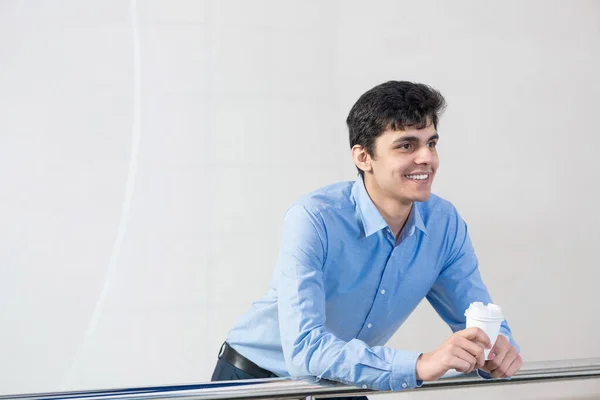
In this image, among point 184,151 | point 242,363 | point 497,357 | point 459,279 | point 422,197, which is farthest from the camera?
point 184,151

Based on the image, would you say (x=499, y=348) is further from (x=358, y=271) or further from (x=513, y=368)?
(x=358, y=271)

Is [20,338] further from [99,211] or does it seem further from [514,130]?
[514,130]

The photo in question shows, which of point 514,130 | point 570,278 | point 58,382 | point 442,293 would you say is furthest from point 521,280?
point 58,382

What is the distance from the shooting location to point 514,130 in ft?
9.26

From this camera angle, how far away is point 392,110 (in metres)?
1.45

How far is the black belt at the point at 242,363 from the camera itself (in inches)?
62.9

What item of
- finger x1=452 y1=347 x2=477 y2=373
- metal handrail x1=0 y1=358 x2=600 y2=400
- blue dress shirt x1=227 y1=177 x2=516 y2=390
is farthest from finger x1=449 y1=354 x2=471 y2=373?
blue dress shirt x1=227 y1=177 x2=516 y2=390

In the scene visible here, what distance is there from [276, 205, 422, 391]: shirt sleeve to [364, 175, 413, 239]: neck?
158 mm

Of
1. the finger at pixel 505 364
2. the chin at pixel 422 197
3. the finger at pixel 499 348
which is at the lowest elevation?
the finger at pixel 505 364

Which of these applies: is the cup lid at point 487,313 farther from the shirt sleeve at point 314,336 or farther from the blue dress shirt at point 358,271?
the blue dress shirt at point 358,271

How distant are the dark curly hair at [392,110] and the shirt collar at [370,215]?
0.09 meters

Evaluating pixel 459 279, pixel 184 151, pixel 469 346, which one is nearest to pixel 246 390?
pixel 469 346

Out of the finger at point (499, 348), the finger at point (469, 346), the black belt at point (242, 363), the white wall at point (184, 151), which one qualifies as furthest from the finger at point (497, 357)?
the white wall at point (184, 151)

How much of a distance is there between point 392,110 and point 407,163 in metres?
0.12
